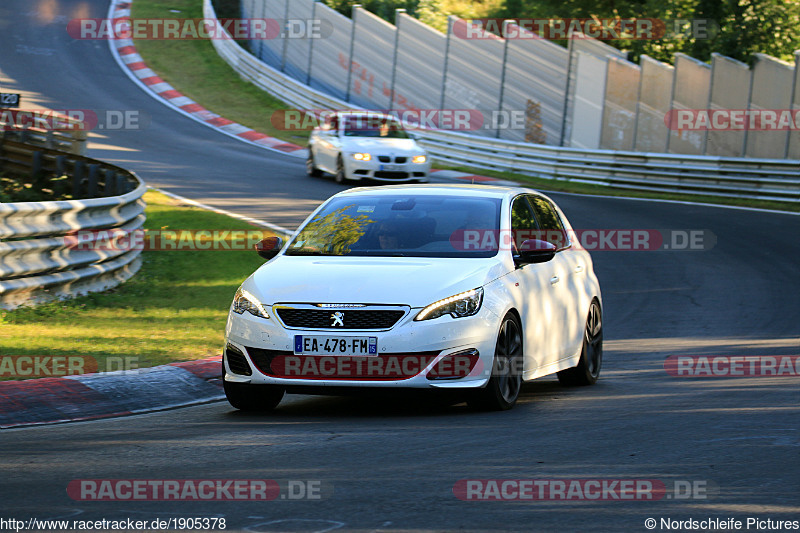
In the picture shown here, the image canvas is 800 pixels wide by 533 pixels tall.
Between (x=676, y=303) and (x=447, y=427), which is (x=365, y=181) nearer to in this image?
(x=676, y=303)

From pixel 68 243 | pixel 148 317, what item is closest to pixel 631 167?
pixel 148 317

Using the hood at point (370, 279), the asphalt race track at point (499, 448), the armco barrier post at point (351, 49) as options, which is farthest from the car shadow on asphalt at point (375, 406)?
the armco barrier post at point (351, 49)

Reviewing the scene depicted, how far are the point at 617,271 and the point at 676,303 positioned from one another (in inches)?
101

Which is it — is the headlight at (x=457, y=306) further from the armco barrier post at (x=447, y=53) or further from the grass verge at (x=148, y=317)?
the armco barrier post at (x=447, y=53)

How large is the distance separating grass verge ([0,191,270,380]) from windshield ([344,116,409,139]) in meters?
9.98

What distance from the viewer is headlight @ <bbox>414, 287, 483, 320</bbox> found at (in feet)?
25.1

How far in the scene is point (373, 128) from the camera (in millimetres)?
26297

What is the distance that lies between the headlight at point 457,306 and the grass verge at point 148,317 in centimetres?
315

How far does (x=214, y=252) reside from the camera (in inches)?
640

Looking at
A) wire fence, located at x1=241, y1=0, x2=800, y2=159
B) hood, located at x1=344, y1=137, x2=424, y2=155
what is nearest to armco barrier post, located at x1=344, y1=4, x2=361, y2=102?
wire fence, located at x1=241, y1=0, x2=800, y2=159

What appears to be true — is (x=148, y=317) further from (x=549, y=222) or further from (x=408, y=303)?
(x=408, y=303)

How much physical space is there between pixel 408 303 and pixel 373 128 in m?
19.0

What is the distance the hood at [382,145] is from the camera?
2502 centimetres

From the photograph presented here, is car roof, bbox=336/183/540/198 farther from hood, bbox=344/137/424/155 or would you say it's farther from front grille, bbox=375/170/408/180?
hood, bbox=344/137/424/155
